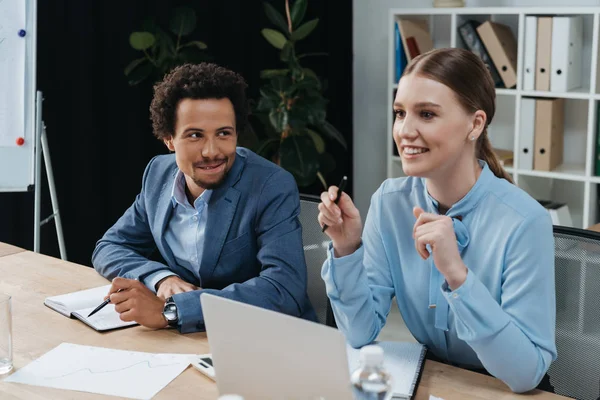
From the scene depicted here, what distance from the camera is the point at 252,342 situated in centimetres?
115

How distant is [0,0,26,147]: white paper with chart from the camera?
9.23 feet

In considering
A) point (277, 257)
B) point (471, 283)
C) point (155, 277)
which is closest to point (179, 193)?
point (155, 277)

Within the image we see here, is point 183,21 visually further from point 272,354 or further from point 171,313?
point 272,354

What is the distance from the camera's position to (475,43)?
3.61 metres

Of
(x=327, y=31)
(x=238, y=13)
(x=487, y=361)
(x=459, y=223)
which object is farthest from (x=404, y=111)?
(x=327, y=31)

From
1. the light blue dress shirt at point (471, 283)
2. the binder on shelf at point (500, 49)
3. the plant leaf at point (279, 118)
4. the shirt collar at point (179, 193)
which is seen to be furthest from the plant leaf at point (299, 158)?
the light blue dress shirt at point (471, 283)

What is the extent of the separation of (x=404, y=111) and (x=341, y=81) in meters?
2.83

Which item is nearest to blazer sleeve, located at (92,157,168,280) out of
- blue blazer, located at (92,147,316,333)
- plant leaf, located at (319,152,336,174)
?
blue blazer, located at (92,147,316,333)

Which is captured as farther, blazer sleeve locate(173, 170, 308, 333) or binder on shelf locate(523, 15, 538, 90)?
binder on shelf locate(523, 15, 538, 90)

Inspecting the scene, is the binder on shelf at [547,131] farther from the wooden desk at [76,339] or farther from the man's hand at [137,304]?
the man's hand at [137,304]

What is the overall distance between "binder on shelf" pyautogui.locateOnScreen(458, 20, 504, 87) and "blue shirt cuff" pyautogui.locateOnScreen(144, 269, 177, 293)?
210 cm

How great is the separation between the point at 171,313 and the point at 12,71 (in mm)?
1497

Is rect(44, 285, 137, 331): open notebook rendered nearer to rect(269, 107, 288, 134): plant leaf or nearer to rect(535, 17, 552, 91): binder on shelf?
rect(269, 107, 288, 134): plant leaf

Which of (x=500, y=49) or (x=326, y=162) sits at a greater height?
(x=500, y=49)
